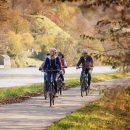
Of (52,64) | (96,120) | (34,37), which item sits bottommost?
(96,120)

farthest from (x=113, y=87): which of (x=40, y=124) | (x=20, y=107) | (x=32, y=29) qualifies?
(x=32, y=29)

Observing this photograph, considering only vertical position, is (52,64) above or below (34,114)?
above

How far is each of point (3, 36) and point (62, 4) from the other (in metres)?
59.3

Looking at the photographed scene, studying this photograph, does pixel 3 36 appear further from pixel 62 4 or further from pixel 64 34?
pixel 62 4

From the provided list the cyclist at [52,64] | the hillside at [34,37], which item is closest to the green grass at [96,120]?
the cyclist at [52,64]

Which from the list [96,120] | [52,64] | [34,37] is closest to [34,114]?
[96,120]

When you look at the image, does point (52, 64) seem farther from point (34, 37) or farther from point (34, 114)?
point (34, 37)

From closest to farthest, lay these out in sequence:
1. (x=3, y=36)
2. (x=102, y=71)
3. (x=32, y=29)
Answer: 1. (x=102, y=71)
2. (x=3, y=36)
3. (x=32, y=29)

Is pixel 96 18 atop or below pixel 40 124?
atop

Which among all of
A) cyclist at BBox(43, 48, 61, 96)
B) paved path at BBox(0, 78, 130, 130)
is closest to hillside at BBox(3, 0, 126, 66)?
cyclist at BBox(43, 48, 61, 96)

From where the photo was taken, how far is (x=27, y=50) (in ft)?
248

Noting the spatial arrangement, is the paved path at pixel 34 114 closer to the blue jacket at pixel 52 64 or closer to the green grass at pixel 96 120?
the green grass at pixel 96 120

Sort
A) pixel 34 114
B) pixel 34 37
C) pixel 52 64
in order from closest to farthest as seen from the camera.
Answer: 1. pixel 34 114
2. pixel 52 64
3. pixel 34 37

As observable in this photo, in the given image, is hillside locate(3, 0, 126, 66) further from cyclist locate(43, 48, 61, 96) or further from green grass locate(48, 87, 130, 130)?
green grass locate(48, 87, 130, 130)
